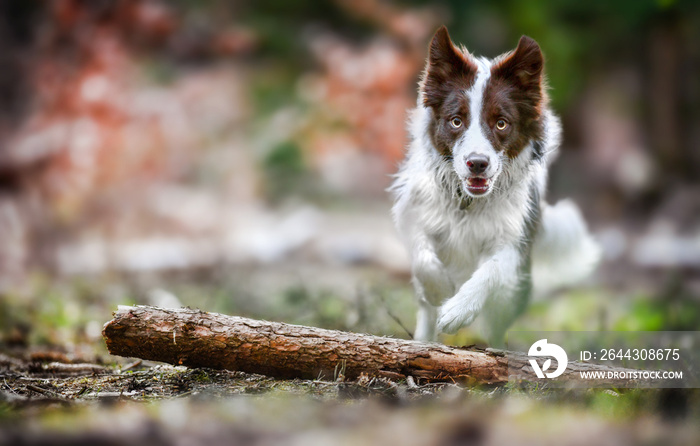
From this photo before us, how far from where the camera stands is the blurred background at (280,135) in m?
8.48

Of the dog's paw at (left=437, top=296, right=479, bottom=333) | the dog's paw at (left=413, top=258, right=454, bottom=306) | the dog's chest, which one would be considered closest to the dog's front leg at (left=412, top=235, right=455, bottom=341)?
the dog's paw at (left=413, top=258, right=454, bottom=306)

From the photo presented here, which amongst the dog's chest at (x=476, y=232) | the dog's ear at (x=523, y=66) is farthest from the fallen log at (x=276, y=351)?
the dog's ear at (x=523, y=66)

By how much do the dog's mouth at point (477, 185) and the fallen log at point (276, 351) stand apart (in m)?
0.92

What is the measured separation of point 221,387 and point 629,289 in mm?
6168

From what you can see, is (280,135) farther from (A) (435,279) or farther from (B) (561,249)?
(A) (435,279)

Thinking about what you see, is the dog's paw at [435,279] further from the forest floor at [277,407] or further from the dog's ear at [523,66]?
the dog's ear at [523,66]

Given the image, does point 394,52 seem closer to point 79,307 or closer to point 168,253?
point 168,253

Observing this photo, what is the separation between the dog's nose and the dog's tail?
1.04 meters

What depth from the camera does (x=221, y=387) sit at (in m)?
3.08

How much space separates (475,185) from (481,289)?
0.60 meters

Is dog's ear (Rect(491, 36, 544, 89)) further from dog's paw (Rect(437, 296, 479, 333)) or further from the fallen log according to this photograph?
the fallen log

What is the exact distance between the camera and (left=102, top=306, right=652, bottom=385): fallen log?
3.02 m

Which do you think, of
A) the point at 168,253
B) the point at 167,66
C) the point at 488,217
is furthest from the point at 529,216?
the point at 167,66

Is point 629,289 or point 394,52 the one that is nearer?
point 629,289
